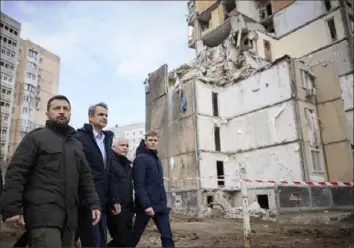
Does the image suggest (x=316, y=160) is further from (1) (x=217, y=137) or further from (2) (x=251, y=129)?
(1) (x=217, y=137)

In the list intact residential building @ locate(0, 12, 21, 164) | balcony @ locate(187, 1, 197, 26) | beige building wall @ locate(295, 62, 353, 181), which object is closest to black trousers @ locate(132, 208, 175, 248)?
beige building wall @ locate(295, 62, 353, 181)

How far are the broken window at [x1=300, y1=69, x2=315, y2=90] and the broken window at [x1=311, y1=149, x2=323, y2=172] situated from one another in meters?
4.35

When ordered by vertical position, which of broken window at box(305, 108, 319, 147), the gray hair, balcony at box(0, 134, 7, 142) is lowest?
the gray hair

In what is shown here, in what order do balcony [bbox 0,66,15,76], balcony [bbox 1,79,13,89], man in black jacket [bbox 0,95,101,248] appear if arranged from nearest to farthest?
man in black jacket [bbox 0,95,101,248]
balcony [bbox 1,79,13,89]
balcony [bbox 0,66,15,76]

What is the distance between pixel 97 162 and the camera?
4035 millimetres

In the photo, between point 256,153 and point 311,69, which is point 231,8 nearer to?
point 311,69

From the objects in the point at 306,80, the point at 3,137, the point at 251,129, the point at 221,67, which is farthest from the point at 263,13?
the point at 3,137

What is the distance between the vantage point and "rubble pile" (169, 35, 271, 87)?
915 inches

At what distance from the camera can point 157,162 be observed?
4906mm

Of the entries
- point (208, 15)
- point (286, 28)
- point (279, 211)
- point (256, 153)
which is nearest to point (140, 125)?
point (208, 15)

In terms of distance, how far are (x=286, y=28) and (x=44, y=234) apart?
1309 inches

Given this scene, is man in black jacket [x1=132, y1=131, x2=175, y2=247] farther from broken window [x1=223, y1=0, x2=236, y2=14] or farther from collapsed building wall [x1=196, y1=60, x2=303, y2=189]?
broken window [x1=223, y1=0, x2=236, y2=14]

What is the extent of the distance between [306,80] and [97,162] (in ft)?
64.1

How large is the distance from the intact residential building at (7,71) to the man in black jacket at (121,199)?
53.0m
